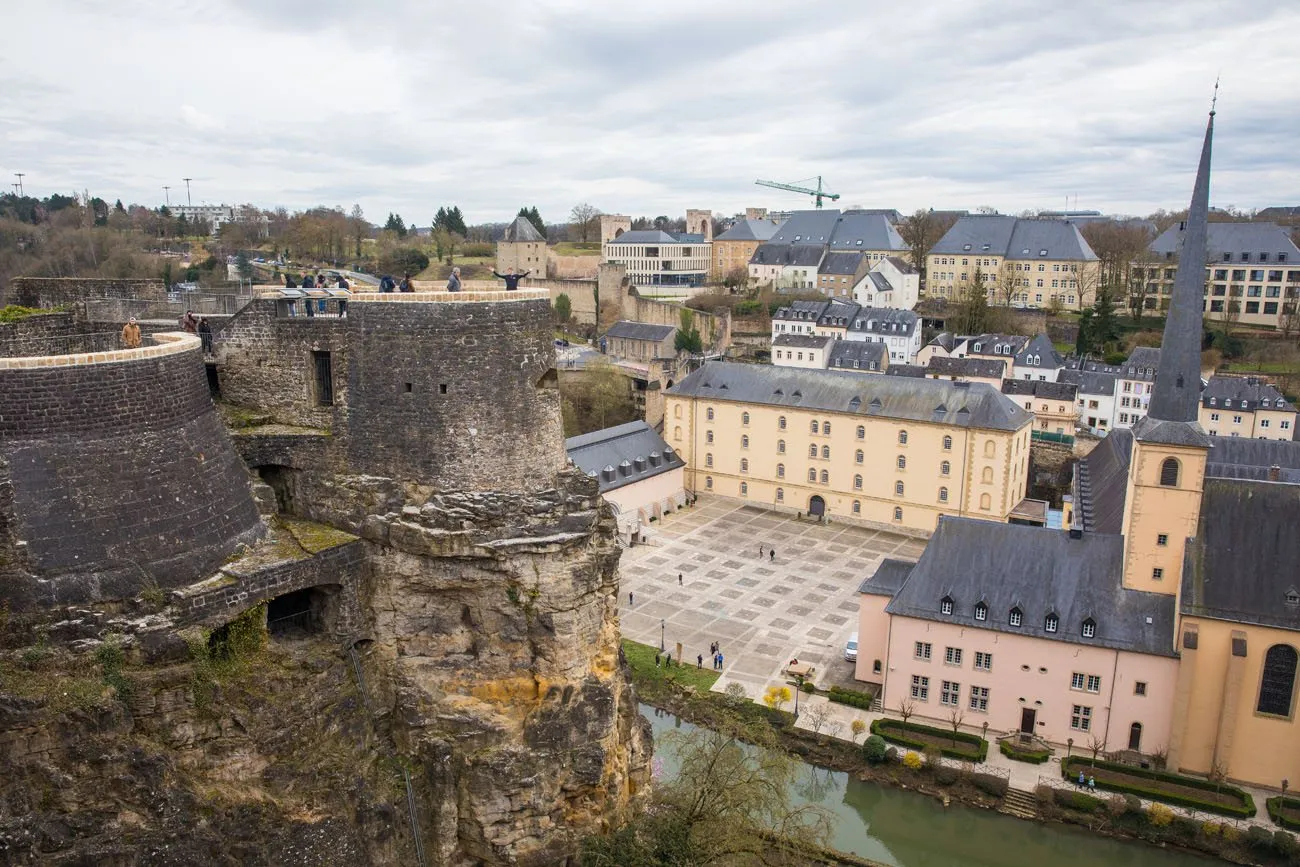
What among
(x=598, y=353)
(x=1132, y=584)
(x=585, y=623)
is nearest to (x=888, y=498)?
(x=1132, y=584)

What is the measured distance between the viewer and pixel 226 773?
1173 centimetres

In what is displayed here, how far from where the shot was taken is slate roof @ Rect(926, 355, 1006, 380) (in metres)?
57.6

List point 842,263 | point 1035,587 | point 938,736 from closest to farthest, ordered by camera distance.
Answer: point 938,736 < point 1035,587 < point 842,263

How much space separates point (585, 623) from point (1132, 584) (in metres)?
19.5

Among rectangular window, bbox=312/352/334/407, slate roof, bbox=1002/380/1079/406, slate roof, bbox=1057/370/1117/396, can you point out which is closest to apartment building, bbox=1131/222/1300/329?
slate roof, bbox=1057/370/1117/396

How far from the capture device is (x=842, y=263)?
8431 centimetres

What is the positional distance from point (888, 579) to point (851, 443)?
1716cm

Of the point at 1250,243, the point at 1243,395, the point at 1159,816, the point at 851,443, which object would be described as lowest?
the point at 1159,816

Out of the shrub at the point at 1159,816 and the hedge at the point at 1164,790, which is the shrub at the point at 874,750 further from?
the shrub at the point at 1159,816

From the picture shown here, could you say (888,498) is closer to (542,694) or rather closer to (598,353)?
(598,353)

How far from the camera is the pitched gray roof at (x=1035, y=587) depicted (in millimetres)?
26125

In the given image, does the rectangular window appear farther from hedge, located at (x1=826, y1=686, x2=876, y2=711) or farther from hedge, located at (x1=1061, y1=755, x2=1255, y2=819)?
hedge, located at (x1=1061, y1=755, x2=1255, y2=819)

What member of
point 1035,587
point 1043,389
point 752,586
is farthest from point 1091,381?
point 1035,587

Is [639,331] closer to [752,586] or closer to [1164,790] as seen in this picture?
[752,586]
